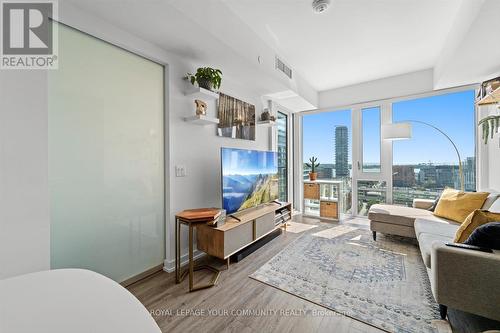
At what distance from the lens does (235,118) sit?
3102mm

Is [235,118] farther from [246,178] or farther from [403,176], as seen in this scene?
[403,176]

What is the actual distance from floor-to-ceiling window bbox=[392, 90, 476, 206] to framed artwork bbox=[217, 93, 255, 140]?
273 centimetres

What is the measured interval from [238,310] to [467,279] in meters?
1.59

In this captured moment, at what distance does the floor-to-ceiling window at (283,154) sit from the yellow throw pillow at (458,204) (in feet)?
8.29

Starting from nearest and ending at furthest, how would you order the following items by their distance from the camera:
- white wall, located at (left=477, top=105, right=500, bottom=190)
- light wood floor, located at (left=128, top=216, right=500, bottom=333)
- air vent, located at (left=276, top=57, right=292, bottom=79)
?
light wood floor, located at (left=128, top=216, right=500, bottom=333), white wall, located at (left=477, top=105, right=500, bottom=190), air vent, located at (left=276, top=57, right=292, bottom=79)

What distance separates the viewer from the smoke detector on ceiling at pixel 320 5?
198 centimetres

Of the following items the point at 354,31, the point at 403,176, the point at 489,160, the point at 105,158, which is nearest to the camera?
the point at 105,158

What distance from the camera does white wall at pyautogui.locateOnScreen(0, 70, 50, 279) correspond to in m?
1.11

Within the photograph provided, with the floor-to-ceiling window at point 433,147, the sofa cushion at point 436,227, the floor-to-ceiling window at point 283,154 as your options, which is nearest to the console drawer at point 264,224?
the floor-to-ceiling window at point 283,154

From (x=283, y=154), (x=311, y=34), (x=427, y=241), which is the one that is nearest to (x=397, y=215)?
(x=427, y=241)

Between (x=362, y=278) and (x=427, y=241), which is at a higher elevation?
(x=427, y=241)

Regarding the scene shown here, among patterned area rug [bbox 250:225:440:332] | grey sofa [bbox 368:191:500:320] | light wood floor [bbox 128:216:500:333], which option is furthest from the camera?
patterned area rug [bbox 250:225:440:332]

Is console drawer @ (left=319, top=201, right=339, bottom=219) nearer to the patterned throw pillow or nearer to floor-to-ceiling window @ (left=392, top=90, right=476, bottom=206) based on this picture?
floor-to-ceiling window @ (left=392, top=90, right=476, bottom=206)

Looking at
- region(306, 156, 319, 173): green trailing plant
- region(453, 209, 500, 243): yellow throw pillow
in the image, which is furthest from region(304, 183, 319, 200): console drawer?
region(453, 209, 500, 243): yellow throw pillow
